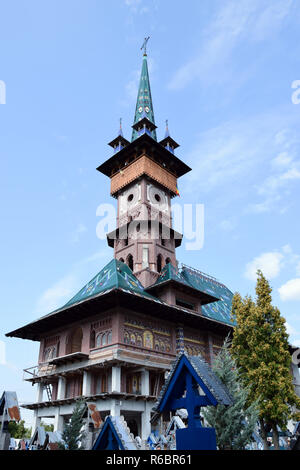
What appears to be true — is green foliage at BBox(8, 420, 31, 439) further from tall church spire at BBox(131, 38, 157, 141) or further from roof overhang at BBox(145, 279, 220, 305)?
tall church spire at BBox(131, 38, 157, 141)

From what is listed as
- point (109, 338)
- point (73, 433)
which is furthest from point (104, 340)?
point (73, 433)

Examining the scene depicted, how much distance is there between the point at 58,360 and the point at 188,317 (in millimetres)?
11705

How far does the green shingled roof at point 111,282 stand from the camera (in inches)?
1209

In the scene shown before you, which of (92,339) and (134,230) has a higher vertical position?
(134,230)

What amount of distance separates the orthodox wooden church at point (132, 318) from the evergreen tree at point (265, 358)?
27.3 ft

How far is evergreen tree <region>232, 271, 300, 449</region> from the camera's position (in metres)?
20.4

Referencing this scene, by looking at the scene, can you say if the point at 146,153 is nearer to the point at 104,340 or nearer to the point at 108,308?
the point at 108,308

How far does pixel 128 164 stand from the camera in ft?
140

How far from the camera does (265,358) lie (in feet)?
71.3

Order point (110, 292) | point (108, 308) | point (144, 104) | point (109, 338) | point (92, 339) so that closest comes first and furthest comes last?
point (110, 292), point (109, 338), point (108, 308), point (92, 339), point (144, 104)

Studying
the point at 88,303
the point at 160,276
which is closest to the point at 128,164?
the point at 160,276

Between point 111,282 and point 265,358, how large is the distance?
14091 mm

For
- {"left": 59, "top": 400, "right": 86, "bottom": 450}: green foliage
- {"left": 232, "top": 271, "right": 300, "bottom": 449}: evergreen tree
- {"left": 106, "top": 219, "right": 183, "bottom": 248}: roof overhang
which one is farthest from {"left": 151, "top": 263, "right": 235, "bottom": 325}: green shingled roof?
{"left": 59, "top": 400, "right": 86, "bottom": 450}: green foliage

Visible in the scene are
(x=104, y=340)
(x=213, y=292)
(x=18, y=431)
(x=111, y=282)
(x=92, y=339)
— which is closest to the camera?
(x=104, y=340)
